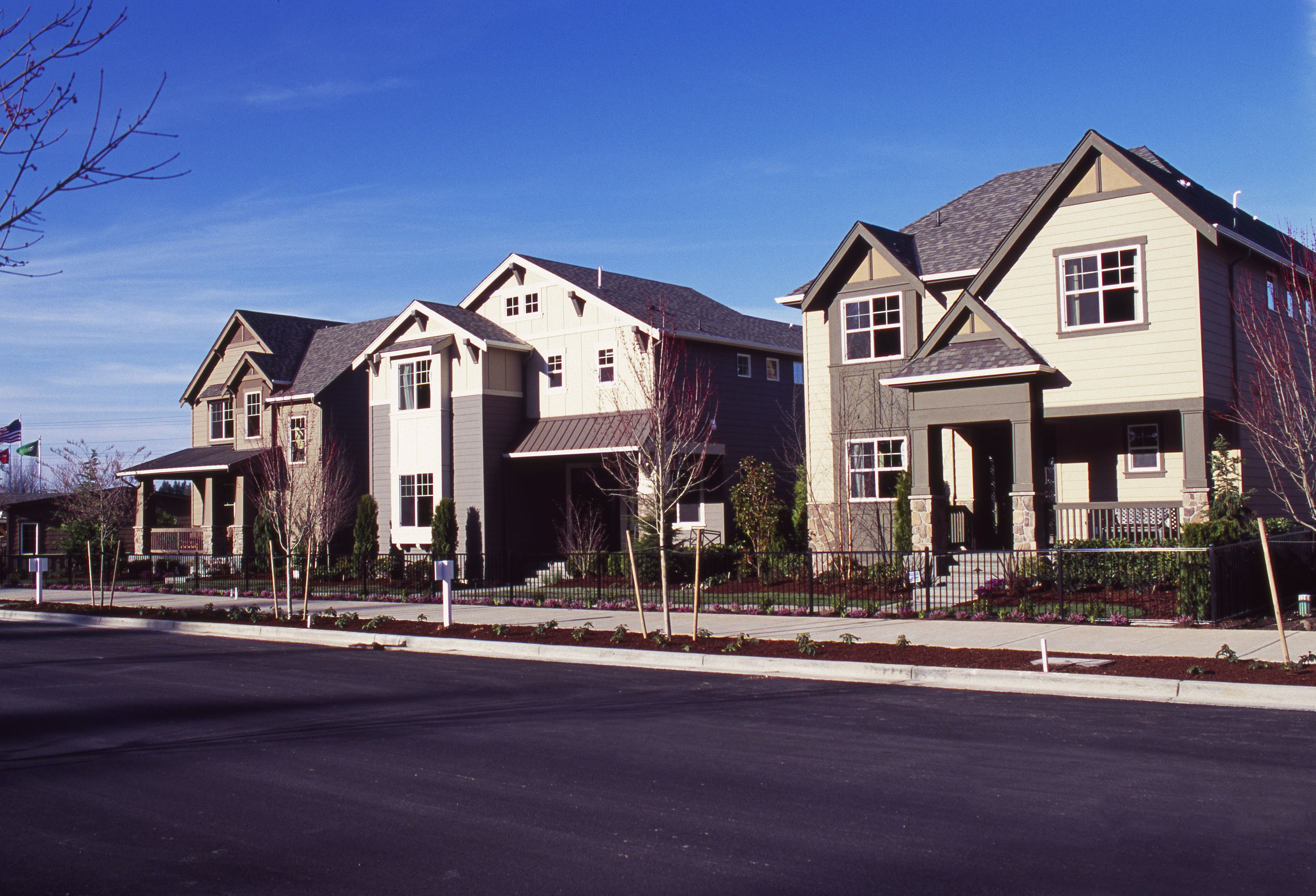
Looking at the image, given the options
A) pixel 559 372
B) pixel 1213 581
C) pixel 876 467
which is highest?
pixel 559 372

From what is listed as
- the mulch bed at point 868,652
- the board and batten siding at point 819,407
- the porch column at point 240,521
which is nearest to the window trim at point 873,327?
the board and batten siding at point 819,407

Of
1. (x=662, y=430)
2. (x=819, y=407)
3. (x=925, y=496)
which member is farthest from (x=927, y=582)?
(x=819, y=407)

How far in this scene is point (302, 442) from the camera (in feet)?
120

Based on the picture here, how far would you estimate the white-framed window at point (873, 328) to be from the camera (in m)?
25.7

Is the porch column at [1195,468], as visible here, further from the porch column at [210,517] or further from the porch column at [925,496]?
the porch column at [210,517]

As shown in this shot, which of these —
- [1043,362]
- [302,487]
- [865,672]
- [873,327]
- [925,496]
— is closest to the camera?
[865,672]

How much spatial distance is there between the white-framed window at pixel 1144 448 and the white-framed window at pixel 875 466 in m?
4.86

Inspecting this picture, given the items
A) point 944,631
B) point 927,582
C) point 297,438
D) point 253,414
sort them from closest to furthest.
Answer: point 944,631, point 927,582, point 297,438, point 253,414

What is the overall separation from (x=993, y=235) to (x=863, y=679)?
51.4 feet

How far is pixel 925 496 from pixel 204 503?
29.0 meters

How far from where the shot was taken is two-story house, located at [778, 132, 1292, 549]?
21266mm

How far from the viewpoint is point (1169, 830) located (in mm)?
6559

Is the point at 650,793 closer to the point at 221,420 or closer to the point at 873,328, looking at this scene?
the point at 873,328

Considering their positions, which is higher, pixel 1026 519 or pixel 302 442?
pixel 302 442
